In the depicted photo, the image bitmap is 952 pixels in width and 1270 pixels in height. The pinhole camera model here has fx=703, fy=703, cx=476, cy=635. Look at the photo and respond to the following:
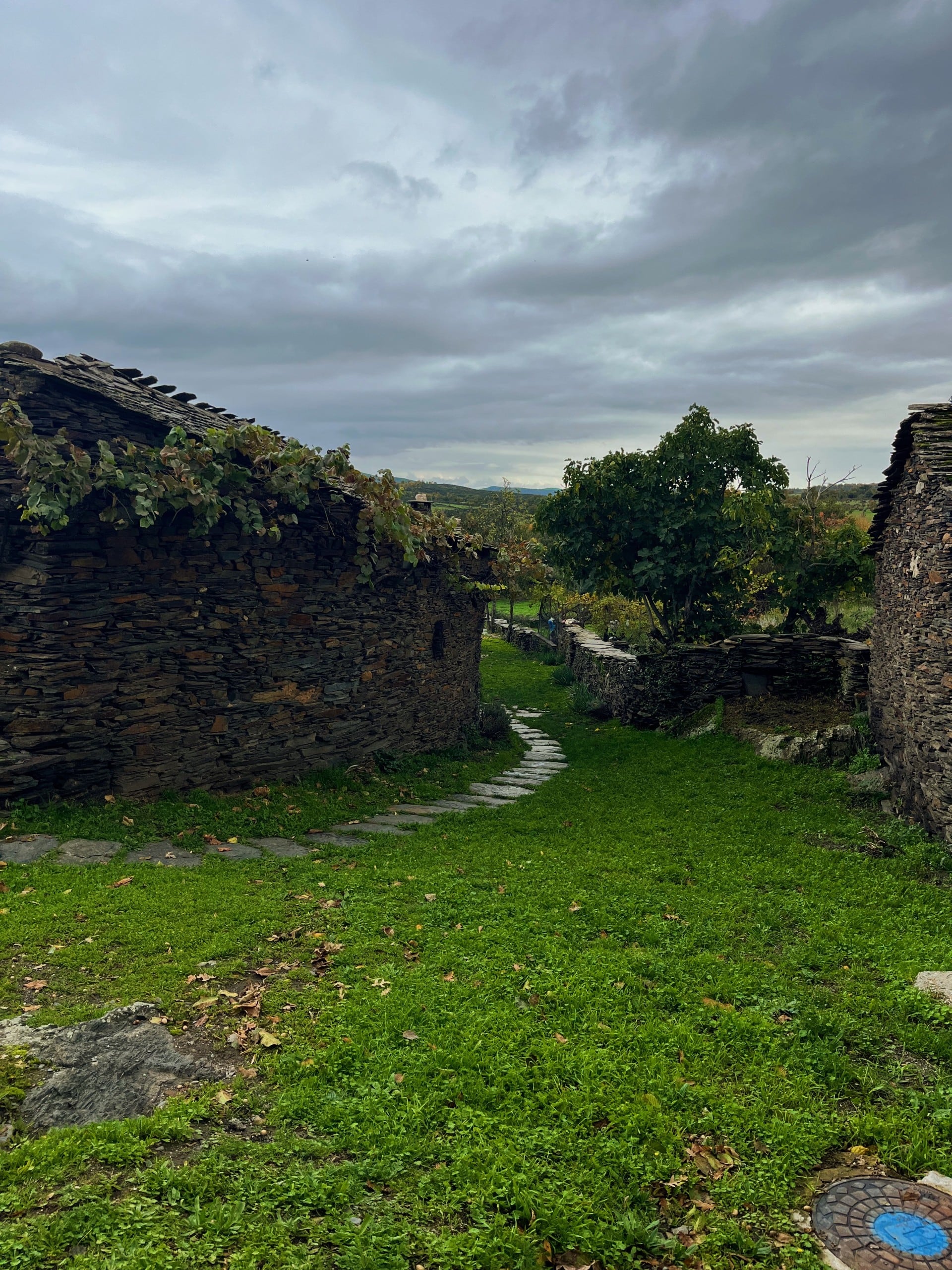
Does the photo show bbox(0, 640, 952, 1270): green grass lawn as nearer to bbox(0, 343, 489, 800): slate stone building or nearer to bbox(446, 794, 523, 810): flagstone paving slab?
bbox(0, 343, 489, 800): slate stone building

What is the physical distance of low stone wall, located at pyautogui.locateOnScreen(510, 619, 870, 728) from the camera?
13559 millimetres

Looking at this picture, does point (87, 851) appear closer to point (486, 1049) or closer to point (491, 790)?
point (486, 1049)

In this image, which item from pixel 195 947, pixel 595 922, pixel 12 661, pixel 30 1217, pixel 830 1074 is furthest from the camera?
pixel 12 661

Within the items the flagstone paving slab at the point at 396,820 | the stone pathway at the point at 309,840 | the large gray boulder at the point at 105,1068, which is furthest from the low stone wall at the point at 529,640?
the large gray boulder at the point at 105,1068

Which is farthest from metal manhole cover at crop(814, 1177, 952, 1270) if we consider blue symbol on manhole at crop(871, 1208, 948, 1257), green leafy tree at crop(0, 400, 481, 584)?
green leafy tree at crop(0, 400, 481, 584)

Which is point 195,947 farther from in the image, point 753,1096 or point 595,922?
point 753,1096

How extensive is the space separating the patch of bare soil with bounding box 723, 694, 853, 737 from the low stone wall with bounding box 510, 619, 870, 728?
0.22 m

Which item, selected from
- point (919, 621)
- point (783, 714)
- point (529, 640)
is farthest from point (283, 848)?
point (529, 640)

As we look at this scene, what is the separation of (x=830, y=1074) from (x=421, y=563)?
9524mm

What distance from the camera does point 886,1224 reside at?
119 inches

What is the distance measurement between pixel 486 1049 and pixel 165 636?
6.01 m

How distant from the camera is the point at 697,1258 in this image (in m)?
2.84

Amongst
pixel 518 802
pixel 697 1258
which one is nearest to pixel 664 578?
pixel 518 802

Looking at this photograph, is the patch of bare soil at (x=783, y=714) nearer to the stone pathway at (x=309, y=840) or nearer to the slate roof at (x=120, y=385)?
the stone pathway at (x=309, y=840)
